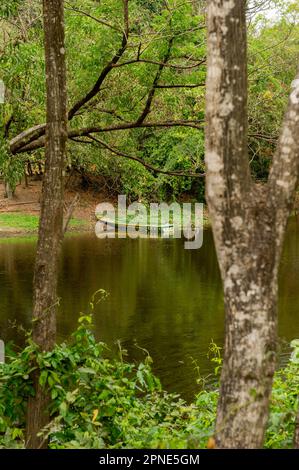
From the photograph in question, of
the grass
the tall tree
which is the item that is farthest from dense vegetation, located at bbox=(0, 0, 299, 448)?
the grass

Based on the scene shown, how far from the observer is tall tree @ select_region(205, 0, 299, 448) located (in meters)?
3.29

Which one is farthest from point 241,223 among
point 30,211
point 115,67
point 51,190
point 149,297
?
point 30,211

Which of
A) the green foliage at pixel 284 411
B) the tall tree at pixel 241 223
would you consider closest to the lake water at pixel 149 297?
the green foliage at pixel 284 411

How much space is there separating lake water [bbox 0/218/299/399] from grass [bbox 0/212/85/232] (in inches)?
72.6

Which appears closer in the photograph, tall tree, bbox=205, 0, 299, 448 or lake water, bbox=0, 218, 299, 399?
tall tree, bbox=205, 0, 299, 448

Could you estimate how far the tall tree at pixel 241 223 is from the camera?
3289 mm

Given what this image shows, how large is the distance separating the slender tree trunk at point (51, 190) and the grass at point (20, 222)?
20.0 m

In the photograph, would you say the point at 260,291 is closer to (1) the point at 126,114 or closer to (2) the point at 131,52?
(2) the point at 131,52

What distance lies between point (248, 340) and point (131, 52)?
6420 mm

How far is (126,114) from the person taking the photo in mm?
10086

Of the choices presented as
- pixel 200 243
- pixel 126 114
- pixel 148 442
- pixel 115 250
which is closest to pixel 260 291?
pixel 148 442

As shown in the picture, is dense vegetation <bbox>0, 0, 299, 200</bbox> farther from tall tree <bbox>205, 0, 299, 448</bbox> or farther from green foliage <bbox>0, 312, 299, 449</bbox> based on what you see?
tall tree <bbox>205, 0, 299, 448</bbox>

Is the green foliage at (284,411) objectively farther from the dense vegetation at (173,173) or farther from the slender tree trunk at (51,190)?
the slender tree trunk at (51,190)

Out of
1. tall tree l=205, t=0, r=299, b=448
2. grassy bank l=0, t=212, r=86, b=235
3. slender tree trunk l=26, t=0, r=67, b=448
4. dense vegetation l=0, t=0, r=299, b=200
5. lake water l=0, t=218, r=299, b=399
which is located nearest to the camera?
tall tree l=205, t=0, r=299, b=448
